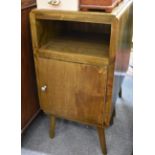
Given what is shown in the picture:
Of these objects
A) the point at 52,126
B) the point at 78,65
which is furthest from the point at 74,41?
the point at 52,126

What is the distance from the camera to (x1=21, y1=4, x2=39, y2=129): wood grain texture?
0.96 metres

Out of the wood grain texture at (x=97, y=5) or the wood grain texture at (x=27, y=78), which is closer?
the wood grain texture at (x=97, y=5)

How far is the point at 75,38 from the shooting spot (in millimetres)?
1109

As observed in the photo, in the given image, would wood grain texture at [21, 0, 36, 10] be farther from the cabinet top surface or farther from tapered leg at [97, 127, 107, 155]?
tapered leg at [97, 127, 107, 155]

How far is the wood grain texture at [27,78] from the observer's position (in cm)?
96

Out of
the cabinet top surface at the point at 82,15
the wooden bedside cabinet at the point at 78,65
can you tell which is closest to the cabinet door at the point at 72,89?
the wooden bedside cabinet at the point at 78,65

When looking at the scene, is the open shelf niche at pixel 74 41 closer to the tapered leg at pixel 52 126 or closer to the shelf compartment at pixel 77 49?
the shelf compartment at pixel 77 49

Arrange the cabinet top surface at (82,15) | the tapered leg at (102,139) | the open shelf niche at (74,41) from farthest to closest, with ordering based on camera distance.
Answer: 1. the tapered leg at (102,139)
2. the open shelf niche at (74,41)
3. the cabinet top surface at (82,15)

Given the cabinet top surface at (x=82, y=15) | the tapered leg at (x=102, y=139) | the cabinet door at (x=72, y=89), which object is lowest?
the tapered leg at (x=102, y=139)

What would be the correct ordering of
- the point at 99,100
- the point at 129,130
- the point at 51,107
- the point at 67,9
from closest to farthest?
the point at 67,9
the point at 99,100
the point at 51,107
the point at 129,130

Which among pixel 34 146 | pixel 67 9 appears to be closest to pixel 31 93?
pixel 34 146

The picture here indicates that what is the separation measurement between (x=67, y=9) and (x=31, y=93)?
20.6 inches
